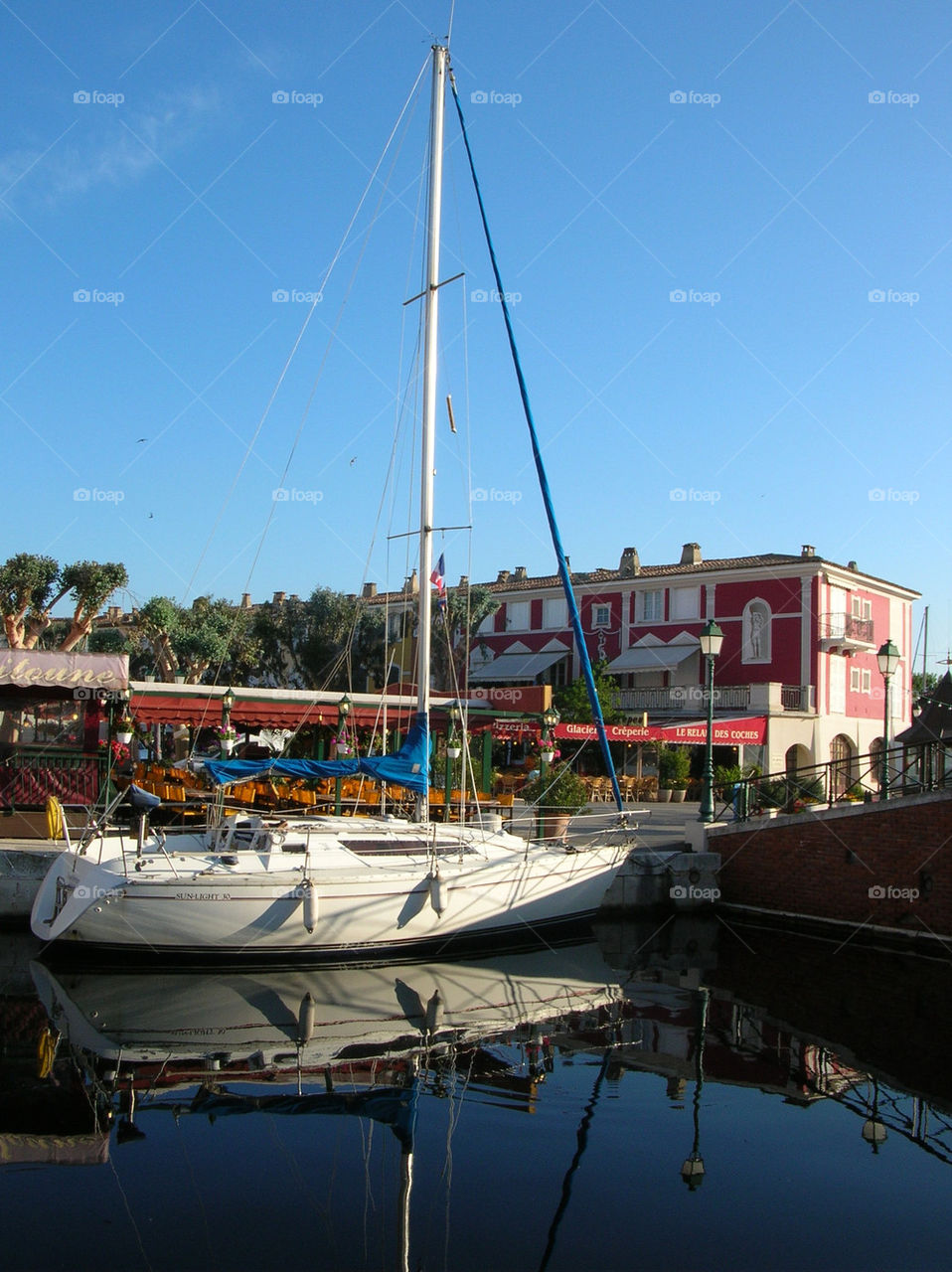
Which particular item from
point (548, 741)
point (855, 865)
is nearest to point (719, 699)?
point (548, 741)

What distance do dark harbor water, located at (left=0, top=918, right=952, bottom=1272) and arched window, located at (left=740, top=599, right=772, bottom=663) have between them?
26175 mm

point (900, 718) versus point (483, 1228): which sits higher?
point (900, 718)

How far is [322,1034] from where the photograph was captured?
1207 cm

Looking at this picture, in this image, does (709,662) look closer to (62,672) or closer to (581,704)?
(62,672)

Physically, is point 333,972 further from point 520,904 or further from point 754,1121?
point 754,1121

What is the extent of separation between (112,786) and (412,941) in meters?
7.61

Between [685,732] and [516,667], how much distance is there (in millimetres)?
14614

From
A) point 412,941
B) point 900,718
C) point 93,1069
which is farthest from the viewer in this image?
point 900,718

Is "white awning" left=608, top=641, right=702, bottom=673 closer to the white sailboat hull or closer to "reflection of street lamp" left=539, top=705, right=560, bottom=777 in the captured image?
"reflection of street lamp" left=539, top=705, right=560, bottom=777

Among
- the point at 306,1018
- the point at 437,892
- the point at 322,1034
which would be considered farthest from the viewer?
the point at 437,892

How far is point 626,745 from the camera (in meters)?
38.2

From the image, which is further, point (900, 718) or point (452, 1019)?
point (900, 718)

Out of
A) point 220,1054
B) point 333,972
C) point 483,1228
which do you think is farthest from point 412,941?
point 483,1228

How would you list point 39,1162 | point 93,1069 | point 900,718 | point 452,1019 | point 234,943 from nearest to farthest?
point 39,1162
point 93,1069
point 452,1019
point 234,943
point 900,718
